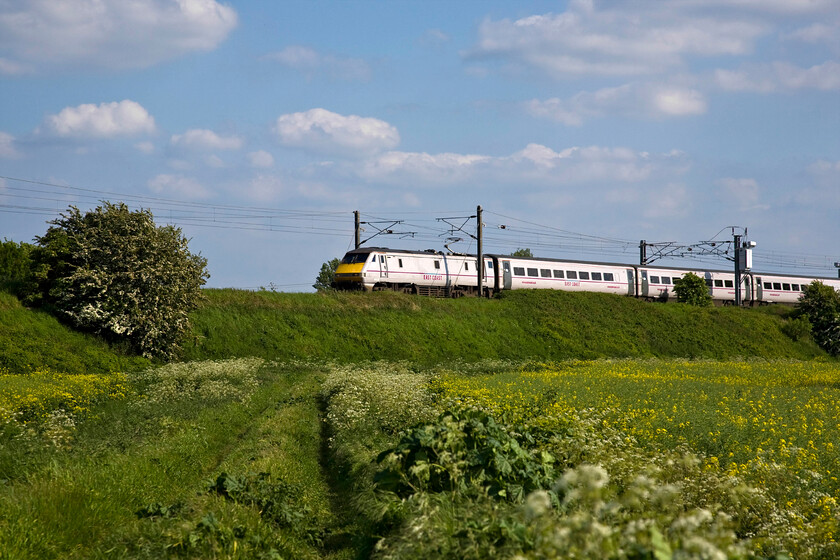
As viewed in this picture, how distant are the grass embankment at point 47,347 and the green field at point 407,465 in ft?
0.47

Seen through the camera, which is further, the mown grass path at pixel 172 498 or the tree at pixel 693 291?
the tree at pixel 693 291

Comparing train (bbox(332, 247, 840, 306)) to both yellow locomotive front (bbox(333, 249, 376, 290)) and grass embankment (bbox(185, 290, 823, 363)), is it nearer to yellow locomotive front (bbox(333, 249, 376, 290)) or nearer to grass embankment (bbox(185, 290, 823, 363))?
yellow locomotive front (bbox(333, 249, 376, 290))

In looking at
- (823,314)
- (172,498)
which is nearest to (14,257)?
(172,498)

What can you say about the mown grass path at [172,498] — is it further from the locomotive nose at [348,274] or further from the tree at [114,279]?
the locomotive nose at [348,274]

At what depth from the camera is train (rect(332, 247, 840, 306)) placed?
5066 centimetres

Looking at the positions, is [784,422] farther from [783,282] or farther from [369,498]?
[783,282]

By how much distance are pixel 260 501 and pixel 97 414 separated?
11.3 meters

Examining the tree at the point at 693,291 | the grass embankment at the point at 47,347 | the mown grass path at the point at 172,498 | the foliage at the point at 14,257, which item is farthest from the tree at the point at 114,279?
the tree at the point at 693,291

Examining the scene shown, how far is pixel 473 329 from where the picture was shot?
47594mm

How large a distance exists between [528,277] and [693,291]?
54.3 feet

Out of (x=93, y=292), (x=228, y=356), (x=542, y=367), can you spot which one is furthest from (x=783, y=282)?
(x=93, y=292)

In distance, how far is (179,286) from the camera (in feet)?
118

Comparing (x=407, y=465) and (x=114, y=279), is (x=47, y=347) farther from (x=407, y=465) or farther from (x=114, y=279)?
(x=407, y=465)

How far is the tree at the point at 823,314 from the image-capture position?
59.2 meters
